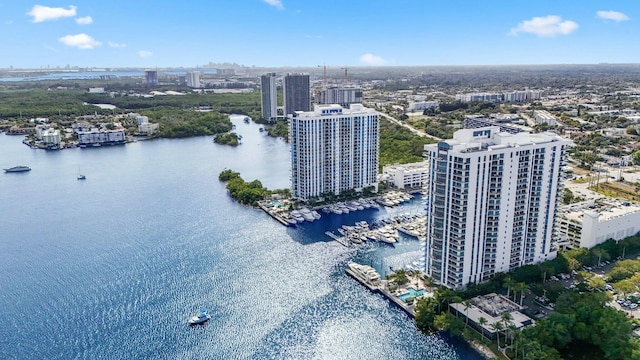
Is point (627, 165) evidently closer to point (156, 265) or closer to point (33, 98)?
point (156, 265)

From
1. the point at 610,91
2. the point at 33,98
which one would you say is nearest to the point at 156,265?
the point at 33,98

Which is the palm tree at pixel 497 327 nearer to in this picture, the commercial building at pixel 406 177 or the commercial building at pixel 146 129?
the commercial building at pixel 406 177

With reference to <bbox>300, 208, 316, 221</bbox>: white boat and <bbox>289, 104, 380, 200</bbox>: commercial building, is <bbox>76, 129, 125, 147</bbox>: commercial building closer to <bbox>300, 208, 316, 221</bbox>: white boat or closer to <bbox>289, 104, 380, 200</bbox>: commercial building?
<bbox>289, 104, 380, 200</bbox>: commercial building

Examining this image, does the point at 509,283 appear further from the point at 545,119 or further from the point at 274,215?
the point at 545,119

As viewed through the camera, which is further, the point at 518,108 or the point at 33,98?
the point at 33,98

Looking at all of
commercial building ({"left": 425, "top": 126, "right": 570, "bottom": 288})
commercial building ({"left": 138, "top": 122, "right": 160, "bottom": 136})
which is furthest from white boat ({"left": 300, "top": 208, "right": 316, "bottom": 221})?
commercial building ({"left": 138, "top": 122, "right": 160, "bottom": 136})

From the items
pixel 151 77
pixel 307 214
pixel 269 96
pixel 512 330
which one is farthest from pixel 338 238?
pixel 151 77

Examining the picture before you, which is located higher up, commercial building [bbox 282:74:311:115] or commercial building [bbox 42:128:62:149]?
commercial building [bbox 282:74:311:115]
